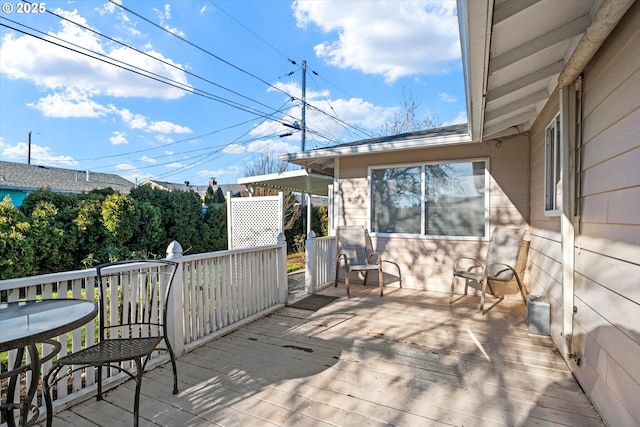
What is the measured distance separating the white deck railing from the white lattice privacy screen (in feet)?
4.59

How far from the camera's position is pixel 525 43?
6.77 ft

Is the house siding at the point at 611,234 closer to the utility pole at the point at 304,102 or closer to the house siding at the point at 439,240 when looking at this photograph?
the house siding at the point at 439,240

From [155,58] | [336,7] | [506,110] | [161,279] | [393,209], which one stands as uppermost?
[336,7]

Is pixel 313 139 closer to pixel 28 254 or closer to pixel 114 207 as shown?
pixel 114 207

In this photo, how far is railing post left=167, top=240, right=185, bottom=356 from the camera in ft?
8.46

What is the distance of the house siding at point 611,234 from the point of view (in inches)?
57.2

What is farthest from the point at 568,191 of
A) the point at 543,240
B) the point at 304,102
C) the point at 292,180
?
the point at 304,102

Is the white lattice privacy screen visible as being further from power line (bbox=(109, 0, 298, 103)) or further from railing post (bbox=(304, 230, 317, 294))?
power line (bbox=(109, 0, 298, 103))

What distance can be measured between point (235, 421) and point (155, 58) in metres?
7.16

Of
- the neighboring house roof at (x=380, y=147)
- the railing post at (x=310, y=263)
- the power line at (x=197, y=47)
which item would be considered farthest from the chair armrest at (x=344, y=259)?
the power line at (x=197, y=47)

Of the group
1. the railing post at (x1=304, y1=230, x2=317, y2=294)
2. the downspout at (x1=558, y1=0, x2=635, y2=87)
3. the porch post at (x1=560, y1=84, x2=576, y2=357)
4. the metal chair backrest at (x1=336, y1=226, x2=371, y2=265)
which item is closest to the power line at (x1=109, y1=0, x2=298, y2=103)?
the railing post at (x1=304, y1=230, x2=317, y2=294)

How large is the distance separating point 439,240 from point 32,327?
4.74 meters

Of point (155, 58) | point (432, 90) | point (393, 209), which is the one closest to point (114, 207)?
point (155, 58)

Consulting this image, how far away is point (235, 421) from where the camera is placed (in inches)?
70.7
